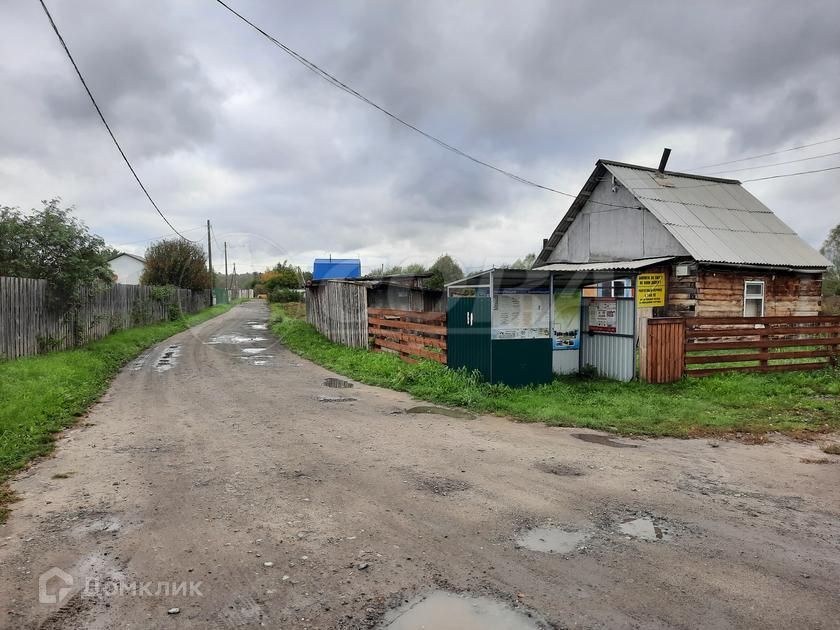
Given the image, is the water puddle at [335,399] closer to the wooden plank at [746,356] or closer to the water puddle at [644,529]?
the water puddle at [644,529]

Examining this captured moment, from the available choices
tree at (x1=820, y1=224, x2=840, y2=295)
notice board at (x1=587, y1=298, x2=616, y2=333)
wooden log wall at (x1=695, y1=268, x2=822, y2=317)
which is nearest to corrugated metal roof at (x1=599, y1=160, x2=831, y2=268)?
wooden log wall at (x1=695, y1=268, x2=822, y2=317)

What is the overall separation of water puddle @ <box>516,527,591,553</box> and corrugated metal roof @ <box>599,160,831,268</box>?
14.3 meters

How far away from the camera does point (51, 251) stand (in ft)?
46.6

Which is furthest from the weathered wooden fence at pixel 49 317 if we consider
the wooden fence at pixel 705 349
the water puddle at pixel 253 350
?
the wooden fence at pixel 705 349

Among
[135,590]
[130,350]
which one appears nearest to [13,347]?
[130,350]

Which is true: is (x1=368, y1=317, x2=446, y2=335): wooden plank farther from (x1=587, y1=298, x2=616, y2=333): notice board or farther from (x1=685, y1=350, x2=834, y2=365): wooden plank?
(x1=685, y1=350, x2=834, y2=365): wooden plank

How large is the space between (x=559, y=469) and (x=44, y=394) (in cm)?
893

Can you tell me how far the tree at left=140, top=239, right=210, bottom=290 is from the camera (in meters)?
37.2

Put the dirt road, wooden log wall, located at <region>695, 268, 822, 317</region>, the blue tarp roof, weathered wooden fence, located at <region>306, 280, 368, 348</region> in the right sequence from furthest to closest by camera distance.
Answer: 1. the blue tarp roof
2. weathered wooden fence, located at <region>306, 280, 368, 348</region>
3. wooden log wall, located at <region>695, 268, 822, 317</region>
4. the dirt road

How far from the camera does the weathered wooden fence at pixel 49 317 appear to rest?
12.2 meters

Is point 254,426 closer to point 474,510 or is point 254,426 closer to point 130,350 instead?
point 474,510

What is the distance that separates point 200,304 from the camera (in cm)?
4247

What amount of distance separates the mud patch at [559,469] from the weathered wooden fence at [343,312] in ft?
35.6

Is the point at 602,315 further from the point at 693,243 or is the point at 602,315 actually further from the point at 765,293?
the point at 765,293
